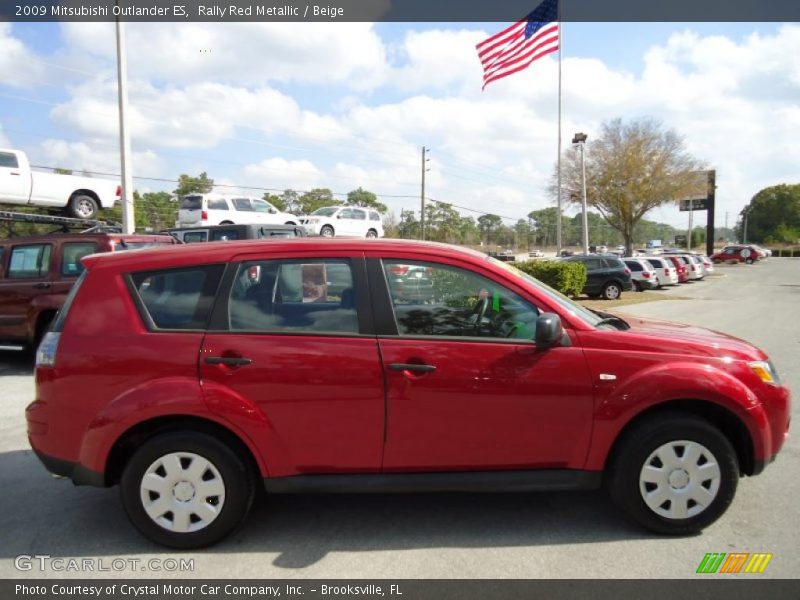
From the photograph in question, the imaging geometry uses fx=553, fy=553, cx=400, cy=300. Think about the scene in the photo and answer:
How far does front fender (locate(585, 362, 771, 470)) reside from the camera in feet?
10.5

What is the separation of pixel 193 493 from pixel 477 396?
172 centimetres

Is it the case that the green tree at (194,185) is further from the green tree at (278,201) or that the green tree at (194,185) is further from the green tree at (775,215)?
the green tree at (775,215)

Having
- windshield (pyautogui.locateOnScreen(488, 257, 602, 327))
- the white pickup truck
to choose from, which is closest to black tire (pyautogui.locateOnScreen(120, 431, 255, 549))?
windshield (pyautogui.locateOnScreen(488, 257, 602, 327))

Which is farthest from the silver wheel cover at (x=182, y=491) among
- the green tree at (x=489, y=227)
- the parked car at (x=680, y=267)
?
the green tree at (x=489, y=227)

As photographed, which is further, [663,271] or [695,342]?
[663,271]

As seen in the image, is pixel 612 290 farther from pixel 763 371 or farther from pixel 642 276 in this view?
pixel 763 371

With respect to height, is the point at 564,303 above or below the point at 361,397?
above

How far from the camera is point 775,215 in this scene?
97375mm

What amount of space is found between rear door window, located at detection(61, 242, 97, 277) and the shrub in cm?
1413

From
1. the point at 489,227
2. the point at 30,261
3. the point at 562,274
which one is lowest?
the point at 562,274

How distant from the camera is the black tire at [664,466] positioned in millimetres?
3213

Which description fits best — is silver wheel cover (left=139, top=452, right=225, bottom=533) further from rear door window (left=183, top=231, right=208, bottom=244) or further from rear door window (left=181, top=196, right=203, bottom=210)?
rear door window (left=181, top=196, right=203, bottom=210)
